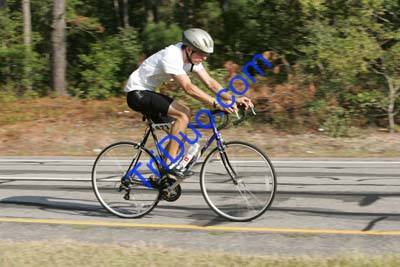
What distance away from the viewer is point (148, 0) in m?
27.0

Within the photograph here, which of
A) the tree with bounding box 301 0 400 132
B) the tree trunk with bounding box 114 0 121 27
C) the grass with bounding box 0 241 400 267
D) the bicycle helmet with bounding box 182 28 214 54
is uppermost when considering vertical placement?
the bicycle helmet with bounding box 182 28 214 54

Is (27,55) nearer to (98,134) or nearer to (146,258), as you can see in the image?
(98,134)

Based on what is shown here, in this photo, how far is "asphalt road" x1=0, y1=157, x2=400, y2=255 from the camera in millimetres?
5545

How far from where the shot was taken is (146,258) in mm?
4910

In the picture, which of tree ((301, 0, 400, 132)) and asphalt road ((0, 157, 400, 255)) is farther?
tree ((301, 0, 400, 132))

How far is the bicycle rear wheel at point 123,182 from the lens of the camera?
22.0ft

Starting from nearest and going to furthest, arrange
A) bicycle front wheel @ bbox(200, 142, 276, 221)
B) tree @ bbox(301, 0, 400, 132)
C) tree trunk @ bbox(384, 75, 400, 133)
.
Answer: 1. bicycle front wheel @ bbox(200, 142, 276, 221)
2. tree @ bbox(301, 0, 400, 132)
3. tree trunk @ bbox(384, 75, 400, 133)

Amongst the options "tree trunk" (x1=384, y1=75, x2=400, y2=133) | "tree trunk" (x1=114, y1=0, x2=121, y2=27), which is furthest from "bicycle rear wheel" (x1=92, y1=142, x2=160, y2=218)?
"tree trunk" (x1=114, y1=0, x2=121, y2=27)

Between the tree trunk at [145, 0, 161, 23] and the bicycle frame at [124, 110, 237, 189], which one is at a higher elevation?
the bicycle frame at [124, 110, 237, 189]

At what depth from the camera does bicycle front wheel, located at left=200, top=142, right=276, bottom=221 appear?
6188 millimetres

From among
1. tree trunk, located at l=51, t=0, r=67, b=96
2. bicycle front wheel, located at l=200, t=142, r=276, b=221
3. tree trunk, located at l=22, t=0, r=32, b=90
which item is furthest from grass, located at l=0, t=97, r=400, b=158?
bicycle front wheel, located at l=200, t=142, r=276, b=221

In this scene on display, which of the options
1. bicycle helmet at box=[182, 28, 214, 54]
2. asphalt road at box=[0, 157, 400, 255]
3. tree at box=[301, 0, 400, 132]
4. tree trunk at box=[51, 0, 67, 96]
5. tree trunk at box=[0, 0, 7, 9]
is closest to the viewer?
asphalt road at box=[0, 157, 400, 255]

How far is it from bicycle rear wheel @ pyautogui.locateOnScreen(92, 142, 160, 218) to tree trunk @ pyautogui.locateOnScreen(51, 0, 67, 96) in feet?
50.3

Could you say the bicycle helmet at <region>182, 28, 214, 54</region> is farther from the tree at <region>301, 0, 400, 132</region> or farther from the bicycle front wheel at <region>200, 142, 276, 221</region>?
the tree at <region>301, 0, 400, 132</region>
